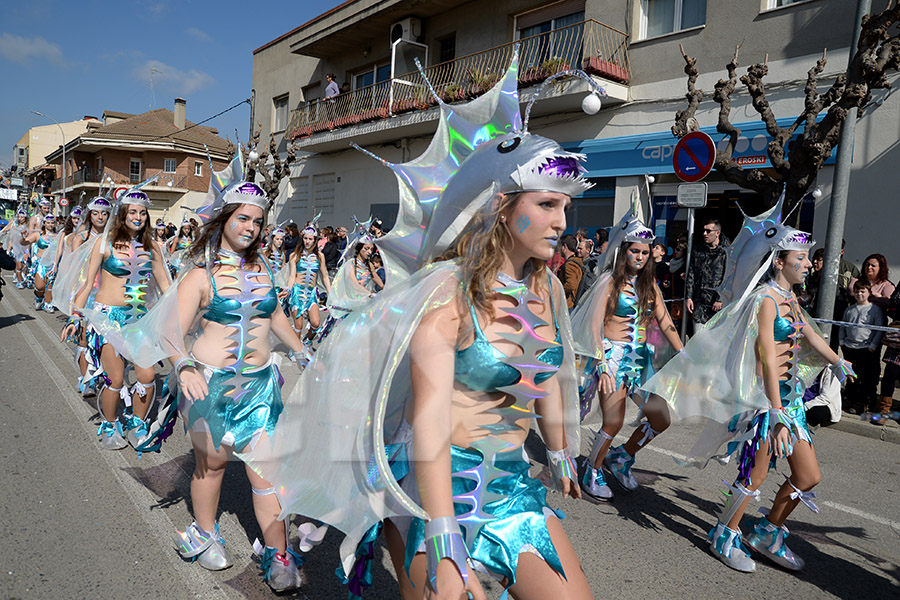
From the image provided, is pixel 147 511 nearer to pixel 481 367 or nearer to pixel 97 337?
pixel 97 337

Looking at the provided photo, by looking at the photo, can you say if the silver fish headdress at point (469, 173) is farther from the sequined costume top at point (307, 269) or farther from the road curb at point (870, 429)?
the sequined costume top at point (307, 269)

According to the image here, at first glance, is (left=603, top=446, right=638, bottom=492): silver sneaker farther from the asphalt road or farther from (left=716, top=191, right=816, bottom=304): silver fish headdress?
(left=716, top=191, right=816, bottom=304): silver fish headdress

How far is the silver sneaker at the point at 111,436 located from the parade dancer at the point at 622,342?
3.73 meters

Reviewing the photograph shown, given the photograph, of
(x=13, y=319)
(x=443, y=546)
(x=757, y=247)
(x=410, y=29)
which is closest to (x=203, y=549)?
(x=443, y=546)

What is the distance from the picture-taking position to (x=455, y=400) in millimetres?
2002

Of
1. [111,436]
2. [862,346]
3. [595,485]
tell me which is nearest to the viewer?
[595,485]

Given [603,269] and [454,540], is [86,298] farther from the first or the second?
[454,540]

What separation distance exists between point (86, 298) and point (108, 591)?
3.20m

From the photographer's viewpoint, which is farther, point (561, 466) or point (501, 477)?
point (561, 466)

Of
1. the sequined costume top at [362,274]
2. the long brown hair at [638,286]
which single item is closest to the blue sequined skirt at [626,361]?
the long brown hair at [638,286]

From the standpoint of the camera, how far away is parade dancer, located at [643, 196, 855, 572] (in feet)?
12.4

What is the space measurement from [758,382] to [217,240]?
3.21 metres

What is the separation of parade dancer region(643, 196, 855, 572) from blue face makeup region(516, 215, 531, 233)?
2441 millimetres

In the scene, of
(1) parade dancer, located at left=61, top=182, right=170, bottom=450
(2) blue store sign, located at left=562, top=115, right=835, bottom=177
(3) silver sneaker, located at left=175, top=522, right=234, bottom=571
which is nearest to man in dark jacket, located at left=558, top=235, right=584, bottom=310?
(2) blue store sign, located at left=562, top=115, right=835, bottom=177
